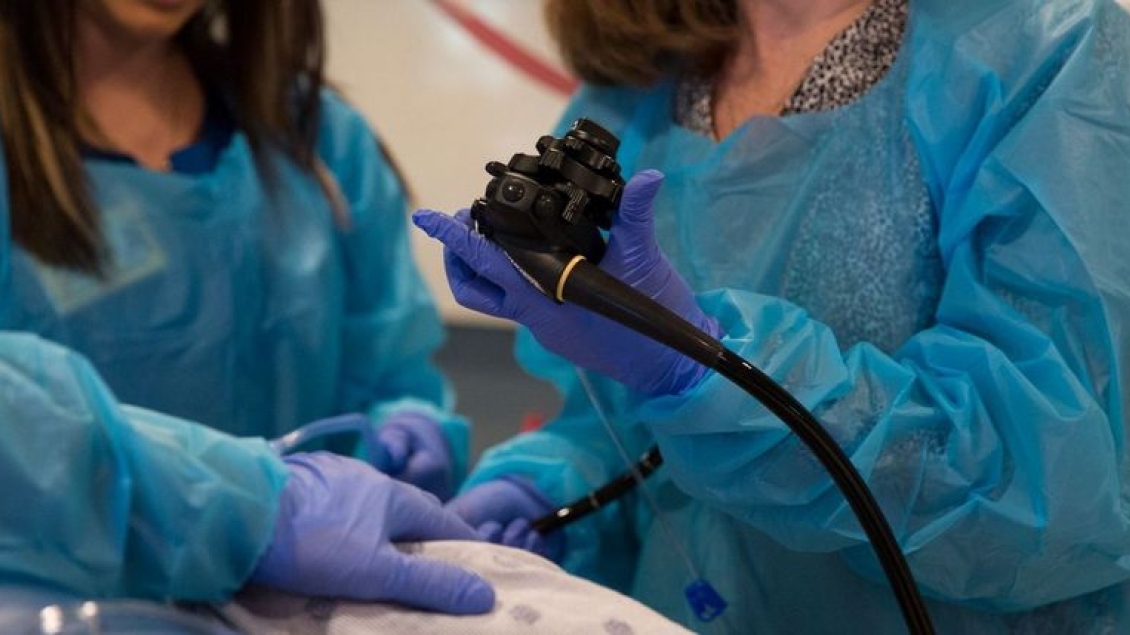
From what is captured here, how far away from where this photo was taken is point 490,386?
2.85 meters

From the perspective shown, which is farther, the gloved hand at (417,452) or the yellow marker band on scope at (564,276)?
the gloved hand at (417,452)

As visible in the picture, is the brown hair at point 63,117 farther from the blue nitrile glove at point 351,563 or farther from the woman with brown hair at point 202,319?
the blue nitrile glove at point 351,563

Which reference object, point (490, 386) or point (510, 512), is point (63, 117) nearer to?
point (510, 512)

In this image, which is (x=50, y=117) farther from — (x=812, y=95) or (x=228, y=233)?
(x=812, y=95)

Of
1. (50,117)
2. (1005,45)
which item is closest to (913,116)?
(1005,45)

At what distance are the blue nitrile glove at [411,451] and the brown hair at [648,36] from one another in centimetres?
43

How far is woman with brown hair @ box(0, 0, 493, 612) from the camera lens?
842 millimetres

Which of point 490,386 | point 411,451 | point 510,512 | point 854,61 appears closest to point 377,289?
point 411,451

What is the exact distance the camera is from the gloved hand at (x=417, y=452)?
1.37 meters

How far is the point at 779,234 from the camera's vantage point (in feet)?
3.34

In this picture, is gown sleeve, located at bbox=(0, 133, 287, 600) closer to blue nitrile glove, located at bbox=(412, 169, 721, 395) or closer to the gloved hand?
blue nitrile glove, located at bbox=(412, 169, 721, 395)

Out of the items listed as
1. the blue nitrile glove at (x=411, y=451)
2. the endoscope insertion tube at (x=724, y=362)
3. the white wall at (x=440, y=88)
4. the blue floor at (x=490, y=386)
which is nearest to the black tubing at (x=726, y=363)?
the endoscope insertion tube at (x=724, y=362)

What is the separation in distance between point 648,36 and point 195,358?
59cm

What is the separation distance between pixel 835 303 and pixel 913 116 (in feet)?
0.49
